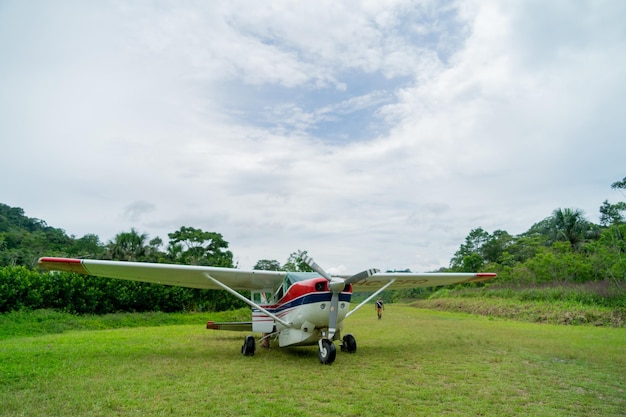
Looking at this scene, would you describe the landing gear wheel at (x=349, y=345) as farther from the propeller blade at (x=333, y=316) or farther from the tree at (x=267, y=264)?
the tree at (x=267, y=264)

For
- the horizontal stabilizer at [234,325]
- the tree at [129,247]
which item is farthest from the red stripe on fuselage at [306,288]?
the tree at [129,247]

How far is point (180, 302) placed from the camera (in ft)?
81.4

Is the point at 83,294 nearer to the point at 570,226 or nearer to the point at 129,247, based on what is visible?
the point at 129,247

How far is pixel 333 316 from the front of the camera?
8.28 metres

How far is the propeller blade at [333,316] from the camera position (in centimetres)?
823

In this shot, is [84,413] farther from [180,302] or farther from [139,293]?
[180,302]

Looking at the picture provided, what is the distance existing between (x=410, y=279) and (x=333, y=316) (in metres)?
4.52

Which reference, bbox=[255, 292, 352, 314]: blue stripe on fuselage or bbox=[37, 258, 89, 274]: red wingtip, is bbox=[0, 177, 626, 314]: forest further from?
bbox=[255, 292, 352, 314]: blue stripe on fuselage

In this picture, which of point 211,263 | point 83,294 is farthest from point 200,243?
point 83,294

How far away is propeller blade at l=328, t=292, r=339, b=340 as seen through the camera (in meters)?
8.23

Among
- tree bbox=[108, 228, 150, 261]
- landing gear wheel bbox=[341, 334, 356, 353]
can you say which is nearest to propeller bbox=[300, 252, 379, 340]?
landing gear wheel bbox=[341, 334, 356, 353]

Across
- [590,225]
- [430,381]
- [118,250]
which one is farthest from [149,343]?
[590,225]

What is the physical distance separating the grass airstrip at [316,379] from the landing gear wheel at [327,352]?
0.27 meters

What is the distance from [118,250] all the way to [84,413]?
107 ft
